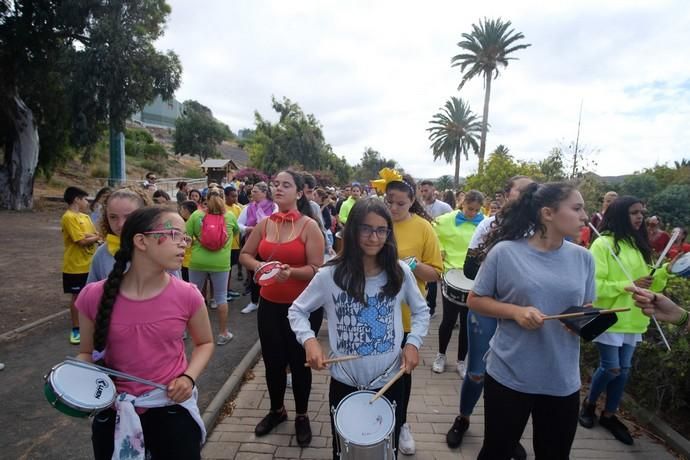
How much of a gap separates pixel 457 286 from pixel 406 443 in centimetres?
144

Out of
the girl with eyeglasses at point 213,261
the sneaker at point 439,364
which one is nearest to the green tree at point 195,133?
the girl with eyeglasses at point 213,261

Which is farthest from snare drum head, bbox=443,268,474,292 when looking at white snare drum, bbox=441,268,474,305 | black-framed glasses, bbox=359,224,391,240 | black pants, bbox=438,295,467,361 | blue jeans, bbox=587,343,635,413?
black-framed glasses, bbox=359,224,391,240

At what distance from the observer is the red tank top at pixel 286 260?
318cm

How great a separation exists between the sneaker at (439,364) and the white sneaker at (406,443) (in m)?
1.56

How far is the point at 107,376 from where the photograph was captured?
A: 5.88ft

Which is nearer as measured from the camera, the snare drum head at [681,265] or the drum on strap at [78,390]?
the drum on strap at [78,390]

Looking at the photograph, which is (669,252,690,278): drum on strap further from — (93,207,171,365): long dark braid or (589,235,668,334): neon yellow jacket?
(93,207,171,365): long dark braid

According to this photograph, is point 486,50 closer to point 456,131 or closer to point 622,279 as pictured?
point 456,131

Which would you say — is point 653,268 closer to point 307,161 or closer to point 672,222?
point 672,222

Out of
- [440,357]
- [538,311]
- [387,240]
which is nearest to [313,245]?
[387,240]

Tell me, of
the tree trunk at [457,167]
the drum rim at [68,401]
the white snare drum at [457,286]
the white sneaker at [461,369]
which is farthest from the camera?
the tree trunk at [457,167]

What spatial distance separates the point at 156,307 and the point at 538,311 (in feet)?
6.26

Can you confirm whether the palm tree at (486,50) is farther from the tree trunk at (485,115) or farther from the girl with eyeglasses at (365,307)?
the girl with eyeglasses at (365,307)

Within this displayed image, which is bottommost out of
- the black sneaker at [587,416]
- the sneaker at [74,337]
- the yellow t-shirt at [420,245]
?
the sneaker at [74,337]
